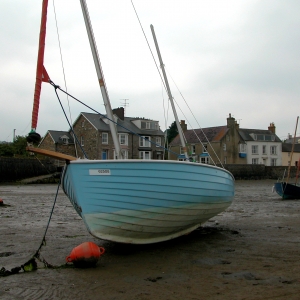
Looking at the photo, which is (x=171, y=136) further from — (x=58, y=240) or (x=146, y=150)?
(x=58, y=240)

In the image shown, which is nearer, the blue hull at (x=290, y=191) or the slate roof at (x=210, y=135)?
the blue hull at (x=290, y=191)

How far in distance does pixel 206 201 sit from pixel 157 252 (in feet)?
4.93

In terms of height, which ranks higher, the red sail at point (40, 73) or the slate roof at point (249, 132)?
the slate roof at point (249, 132)

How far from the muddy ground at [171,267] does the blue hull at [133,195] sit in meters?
0.47

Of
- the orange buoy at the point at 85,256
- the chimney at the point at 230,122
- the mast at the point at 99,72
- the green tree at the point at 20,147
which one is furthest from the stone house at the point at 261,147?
the orange buoy at the point at 85,256

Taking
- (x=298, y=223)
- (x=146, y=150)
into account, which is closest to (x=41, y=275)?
(x=298, y=223)

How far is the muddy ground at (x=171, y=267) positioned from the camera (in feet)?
16.4

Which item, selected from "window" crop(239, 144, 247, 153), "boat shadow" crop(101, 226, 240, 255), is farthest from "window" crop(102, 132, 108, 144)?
"boat shadow" crop(101, 226, 240, 255)

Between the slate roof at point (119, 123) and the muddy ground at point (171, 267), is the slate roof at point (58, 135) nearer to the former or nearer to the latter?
the slate roof at point (119, 123)

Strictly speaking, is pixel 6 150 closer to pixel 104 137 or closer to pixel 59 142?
pixel 59 142

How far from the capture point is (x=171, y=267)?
6.28 m

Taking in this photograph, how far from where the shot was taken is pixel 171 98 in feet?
40.3

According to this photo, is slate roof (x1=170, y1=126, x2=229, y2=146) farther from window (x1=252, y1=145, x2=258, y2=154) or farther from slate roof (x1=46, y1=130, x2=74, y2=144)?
slate roof (x1=46, y1=130, x2=74, y2=144)

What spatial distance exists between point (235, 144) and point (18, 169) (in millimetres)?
32888
